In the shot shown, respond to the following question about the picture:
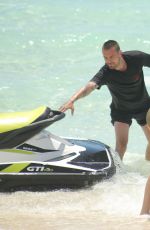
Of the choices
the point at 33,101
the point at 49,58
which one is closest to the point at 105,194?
the point at 33,101

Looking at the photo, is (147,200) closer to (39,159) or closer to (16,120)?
(39,159)

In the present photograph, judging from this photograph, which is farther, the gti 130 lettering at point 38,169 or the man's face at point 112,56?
the man's face at point 112,56

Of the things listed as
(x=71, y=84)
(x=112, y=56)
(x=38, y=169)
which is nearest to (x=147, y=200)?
(x=38, y=169)

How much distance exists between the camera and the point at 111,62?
531 cm

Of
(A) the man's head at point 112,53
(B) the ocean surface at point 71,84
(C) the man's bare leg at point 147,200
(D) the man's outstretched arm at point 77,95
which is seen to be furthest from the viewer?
(A) the man's head at point 112,53

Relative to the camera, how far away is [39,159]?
17.0 ft

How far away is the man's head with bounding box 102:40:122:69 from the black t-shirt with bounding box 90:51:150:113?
0.13m

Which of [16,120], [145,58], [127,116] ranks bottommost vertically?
[127,116]

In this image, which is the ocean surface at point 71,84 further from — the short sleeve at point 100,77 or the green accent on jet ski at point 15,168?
the short sleeve at point 100,77

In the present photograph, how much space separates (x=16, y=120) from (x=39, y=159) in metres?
0.41

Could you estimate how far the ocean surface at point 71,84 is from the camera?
14.6 feet

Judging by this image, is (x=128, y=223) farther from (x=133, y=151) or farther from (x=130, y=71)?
(x=133, y=151)

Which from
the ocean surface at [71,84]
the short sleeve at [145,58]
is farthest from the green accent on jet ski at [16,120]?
the short sleeve at [145,58]

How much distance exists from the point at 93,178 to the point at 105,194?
8.0 inches
